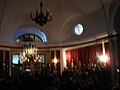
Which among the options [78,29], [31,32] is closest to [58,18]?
[78,29]

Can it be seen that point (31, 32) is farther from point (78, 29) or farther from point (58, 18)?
point (78, 29)

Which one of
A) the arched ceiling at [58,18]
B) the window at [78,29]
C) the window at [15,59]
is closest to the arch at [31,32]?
the arched ceiling at [58,18]

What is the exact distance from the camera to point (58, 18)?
21688mm

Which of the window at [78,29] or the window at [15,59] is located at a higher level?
the window at [78,29]

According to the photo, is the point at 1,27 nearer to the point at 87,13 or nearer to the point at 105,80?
the point at 87,13

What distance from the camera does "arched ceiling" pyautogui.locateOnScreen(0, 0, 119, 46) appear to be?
18686 millimetres

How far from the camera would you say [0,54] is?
20688mm

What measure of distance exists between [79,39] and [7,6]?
23.2ft

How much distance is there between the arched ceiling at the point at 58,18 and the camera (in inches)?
736

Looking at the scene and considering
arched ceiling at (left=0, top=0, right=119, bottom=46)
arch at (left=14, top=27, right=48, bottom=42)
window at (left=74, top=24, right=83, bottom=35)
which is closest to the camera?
arched ceiling at (left=0, top=0, right=119, bottom=46)

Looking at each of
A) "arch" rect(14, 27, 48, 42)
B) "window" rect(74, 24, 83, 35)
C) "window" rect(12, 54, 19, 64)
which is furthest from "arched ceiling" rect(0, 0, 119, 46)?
"window" rect(12, 54, 19, 64)

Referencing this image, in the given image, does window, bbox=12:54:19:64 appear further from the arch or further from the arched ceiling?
the arch

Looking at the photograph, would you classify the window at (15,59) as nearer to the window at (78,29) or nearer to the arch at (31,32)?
Result: the arch at (31,32)

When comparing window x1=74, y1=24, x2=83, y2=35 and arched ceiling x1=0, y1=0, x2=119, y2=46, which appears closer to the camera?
arched ceiling x1=0, y1=0, x2=119, y2=46
